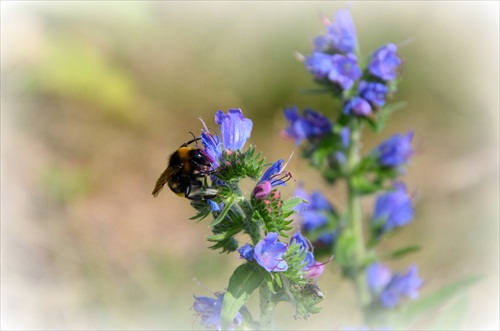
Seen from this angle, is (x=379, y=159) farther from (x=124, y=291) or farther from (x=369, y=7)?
(x=369, y=7)

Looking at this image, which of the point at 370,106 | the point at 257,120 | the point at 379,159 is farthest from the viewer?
the point at 257,120

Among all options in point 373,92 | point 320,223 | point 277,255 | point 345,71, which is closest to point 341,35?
point 345,71

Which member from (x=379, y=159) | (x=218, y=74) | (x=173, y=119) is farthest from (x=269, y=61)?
(x=379, y=159)

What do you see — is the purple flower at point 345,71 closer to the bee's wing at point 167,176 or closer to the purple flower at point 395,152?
the purple flower at point 395,152

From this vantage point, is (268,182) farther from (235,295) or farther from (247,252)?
(235,295)

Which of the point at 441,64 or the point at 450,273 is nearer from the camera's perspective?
the point at 450,273

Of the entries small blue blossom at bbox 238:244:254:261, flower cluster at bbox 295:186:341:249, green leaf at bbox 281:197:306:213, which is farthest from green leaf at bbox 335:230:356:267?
small blue blossom at bbox 238:244:254:261

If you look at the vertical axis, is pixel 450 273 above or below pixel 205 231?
below
